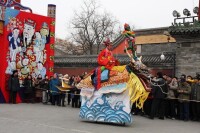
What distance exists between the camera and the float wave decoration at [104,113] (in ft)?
37.9

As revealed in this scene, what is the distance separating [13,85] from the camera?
693 inches

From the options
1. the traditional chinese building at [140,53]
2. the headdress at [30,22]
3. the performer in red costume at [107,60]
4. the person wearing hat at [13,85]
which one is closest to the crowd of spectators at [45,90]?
the person wearing hat at [13,85]

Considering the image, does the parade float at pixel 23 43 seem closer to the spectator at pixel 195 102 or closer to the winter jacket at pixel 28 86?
the winter jacket at pixel 28 86

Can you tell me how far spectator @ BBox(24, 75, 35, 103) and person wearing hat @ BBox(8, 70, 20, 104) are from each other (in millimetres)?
825

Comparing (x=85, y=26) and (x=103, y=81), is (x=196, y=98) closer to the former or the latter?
(x=103, y=81)

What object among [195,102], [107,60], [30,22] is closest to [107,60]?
[107,60]

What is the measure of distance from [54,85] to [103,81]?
22.4 feet

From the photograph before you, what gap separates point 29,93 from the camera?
62.0 feet

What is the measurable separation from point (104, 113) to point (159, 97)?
3.32 meters

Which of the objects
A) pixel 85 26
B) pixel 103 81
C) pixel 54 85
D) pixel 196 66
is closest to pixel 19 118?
pixel 103 81

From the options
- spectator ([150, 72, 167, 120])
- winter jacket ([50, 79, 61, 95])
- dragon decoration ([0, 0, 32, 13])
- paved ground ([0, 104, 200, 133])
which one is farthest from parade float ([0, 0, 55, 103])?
spectator ([150, 72, 167, 120])

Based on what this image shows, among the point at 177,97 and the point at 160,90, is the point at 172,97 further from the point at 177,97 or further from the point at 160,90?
the point at 160,90

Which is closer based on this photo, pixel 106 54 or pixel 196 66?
pixel 106 54

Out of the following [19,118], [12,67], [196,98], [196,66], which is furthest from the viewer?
[196,66]
